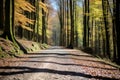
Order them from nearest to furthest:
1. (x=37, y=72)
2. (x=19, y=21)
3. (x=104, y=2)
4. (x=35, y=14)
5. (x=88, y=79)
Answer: (x=88, y=79) < (x=37, y=72) < (x=104, y=2) < (x=19, y=21) < (x=35, y=14)

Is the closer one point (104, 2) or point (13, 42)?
point (13, 42)

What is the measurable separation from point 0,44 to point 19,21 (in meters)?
14.1

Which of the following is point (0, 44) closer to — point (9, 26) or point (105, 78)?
point (9, 26)

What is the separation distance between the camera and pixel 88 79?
1036 centimetres

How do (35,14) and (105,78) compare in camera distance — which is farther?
(35,14)

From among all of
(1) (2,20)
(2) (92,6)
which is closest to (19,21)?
(1) (2,20)

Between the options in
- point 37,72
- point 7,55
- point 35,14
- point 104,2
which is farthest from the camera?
point 35,14

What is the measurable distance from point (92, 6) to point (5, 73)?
25.1 m

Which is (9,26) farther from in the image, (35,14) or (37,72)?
(35,14)

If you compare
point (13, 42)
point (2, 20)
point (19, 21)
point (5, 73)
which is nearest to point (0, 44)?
point (13, 42)

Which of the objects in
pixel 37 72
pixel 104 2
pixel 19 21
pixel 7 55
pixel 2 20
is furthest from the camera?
pixel 19 21

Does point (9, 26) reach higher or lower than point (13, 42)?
higher

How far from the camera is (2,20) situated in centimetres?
A: 2552

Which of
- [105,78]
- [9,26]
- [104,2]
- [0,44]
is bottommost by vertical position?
[105,78]
